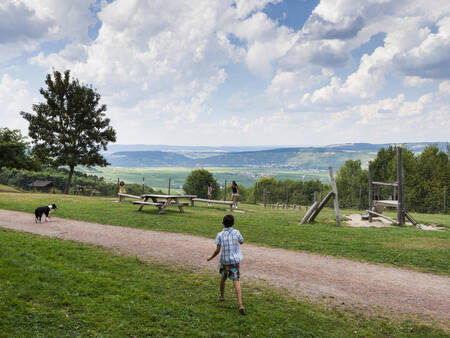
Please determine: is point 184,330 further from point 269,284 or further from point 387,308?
point 387,308

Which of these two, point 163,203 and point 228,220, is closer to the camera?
point 228,220

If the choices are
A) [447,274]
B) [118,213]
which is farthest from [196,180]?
[447,274]

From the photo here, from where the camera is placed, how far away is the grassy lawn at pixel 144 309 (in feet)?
17.6

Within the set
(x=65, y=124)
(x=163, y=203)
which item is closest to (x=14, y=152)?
(x=65, y=124)

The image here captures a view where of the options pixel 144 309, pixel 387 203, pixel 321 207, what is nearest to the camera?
pixel 144 309

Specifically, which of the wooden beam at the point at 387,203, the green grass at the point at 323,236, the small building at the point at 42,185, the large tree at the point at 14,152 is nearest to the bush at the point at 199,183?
the small building at the point at 42,185

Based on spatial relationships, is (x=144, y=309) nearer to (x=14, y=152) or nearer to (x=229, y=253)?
(x=229, y=253)

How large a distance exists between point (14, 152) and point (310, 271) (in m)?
43.6

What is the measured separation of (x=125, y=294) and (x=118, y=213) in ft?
43.0

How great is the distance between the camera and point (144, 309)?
6012 millimetres

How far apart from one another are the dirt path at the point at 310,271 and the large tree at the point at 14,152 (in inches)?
1263

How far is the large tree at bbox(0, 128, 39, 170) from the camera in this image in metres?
40.5

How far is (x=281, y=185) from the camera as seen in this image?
109 m

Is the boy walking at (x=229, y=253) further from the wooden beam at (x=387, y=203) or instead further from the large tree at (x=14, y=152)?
the large tree at (x=14, y=152)
